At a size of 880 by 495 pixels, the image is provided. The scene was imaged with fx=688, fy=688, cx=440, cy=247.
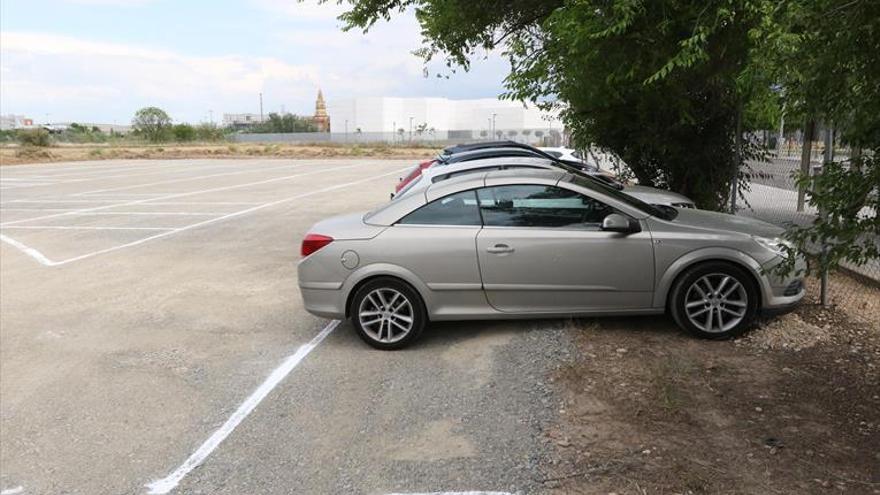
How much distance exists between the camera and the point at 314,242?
5.98 m

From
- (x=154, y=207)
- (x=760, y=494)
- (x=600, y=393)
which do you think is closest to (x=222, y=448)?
(x=600, y=393)

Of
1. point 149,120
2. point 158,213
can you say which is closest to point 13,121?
point 149,120

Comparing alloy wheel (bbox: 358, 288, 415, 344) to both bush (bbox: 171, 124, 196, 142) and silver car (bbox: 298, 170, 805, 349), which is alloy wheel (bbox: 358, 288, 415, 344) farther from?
bush (bbox: 171, 124, 196, 142)

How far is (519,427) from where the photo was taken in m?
4.31

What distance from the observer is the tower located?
133625 mm

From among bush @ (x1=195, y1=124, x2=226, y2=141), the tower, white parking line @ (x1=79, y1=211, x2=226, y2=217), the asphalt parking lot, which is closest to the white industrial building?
the tower

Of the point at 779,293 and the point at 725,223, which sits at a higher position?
the point at 725,223

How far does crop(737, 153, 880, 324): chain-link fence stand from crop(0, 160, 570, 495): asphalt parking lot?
2204 millimetres

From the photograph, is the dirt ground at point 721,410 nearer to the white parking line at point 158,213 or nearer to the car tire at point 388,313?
the car tire at point 388,313

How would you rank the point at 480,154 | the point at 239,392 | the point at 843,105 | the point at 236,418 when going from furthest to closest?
1. the point at 480,154
2. the point at 239,392
3. the point at 236,418
4. the point at 843,105

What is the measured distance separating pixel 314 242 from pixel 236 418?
1760mm

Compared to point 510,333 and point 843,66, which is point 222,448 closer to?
point 510,333

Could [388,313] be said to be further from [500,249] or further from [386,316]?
[500,249]

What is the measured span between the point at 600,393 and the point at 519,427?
0.74m
